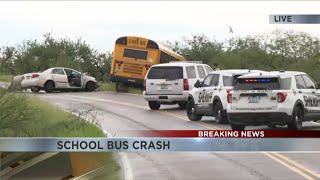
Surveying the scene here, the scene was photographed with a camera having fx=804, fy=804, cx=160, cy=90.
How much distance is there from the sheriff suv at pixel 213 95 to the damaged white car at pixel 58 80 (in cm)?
92

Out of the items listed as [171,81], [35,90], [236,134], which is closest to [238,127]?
[236,134]

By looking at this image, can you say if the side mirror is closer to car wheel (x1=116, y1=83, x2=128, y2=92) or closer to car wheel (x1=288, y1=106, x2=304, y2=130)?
car wheel (x1=116, y1=83, x2=128, y2=92)

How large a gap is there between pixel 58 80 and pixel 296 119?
7.19 ft

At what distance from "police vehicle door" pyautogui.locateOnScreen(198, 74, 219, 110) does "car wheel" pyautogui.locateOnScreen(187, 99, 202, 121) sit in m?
0.08

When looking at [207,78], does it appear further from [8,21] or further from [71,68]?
[8,21]

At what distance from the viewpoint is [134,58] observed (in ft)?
24.1

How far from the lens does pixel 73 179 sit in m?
7.39

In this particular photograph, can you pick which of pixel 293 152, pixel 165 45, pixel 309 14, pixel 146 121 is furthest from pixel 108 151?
pixel 309 14

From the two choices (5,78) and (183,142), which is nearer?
(183,142)

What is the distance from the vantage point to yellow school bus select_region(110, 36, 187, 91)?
7266 millimetres

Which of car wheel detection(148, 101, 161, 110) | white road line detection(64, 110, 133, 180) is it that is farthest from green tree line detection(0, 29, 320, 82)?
white road line detection(64, 110, 133, 180)

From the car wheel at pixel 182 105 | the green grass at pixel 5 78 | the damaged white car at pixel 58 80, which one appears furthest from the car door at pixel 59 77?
the car wheel at pixel 182 105

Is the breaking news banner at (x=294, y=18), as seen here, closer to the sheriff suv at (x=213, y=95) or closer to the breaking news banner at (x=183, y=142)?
the sheriff suv at (x=213, y=95)

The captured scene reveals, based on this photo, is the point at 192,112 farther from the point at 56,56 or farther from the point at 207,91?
the point at 56,56
